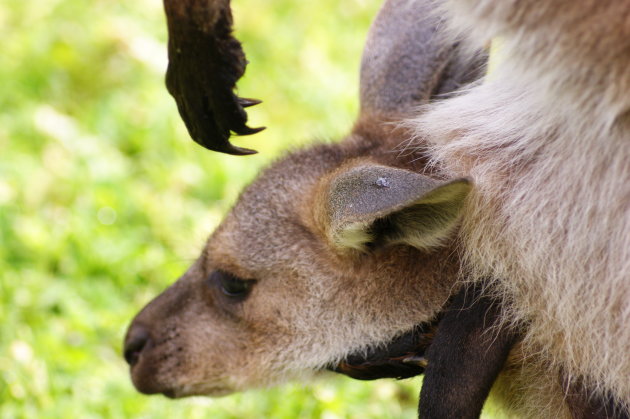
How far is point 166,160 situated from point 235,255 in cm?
212

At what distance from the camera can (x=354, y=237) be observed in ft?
9.18

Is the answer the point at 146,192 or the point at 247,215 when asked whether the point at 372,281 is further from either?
the point at 146,192

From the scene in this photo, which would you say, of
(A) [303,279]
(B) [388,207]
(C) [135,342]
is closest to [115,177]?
(C) [135,342]

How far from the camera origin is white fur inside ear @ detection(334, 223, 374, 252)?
269 centimetres

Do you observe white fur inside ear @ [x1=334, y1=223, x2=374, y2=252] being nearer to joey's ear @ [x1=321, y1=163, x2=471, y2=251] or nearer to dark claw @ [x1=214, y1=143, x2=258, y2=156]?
joey's ear @ [x1=321, y1=163, x2=471, y2=251]

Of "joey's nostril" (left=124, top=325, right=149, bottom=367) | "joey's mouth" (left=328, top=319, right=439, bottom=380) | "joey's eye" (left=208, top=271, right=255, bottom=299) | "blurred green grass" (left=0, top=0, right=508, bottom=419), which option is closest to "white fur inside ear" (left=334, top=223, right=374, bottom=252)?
"joey's mouth" (left=328, top=319, right=439, bottom=380)

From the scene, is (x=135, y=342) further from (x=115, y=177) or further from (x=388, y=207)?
(x=115, y=177)

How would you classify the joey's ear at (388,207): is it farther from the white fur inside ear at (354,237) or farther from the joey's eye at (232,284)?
the joey's eye at (232,284)

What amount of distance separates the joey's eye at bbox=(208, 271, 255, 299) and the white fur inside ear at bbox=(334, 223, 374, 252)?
1.56ft

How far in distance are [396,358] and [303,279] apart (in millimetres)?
389

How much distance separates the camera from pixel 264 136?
5578mm

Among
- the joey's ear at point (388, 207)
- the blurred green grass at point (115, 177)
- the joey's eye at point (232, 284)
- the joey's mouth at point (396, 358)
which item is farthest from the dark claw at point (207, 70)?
the blurred green grass at point (115, 177)

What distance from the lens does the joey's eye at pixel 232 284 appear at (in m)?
3.27

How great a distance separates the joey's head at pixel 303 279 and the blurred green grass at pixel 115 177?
0.33 metres
